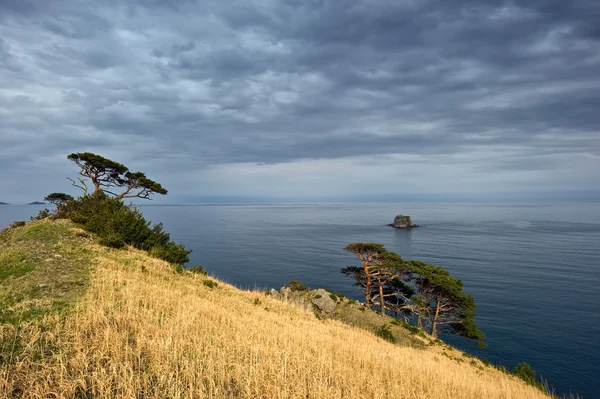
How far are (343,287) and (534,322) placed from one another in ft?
103

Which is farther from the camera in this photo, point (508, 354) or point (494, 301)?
point (494, 301)

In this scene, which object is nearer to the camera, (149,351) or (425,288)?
(149,351)

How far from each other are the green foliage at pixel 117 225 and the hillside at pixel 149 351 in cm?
746

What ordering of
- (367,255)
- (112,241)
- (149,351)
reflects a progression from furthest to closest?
(367,255) → (112,241) → (149,351)

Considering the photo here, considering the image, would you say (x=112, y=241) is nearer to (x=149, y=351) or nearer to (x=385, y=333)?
(x=149, y=351)

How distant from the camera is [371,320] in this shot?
3281 centimetres

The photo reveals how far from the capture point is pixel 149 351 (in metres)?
7.07

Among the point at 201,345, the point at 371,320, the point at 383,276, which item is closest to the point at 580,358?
the point at 383,276

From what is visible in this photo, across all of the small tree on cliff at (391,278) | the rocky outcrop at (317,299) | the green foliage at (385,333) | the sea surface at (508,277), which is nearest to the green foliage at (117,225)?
the rocky outcrop at (317,299)

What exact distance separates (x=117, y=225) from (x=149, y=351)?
60.5ft

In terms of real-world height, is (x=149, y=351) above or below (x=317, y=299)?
above

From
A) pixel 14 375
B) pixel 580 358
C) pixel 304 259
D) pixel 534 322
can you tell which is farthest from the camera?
pixel 304 259

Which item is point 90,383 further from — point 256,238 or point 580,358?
point 256,238

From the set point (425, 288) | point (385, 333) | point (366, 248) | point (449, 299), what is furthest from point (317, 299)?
point (449, 299)
